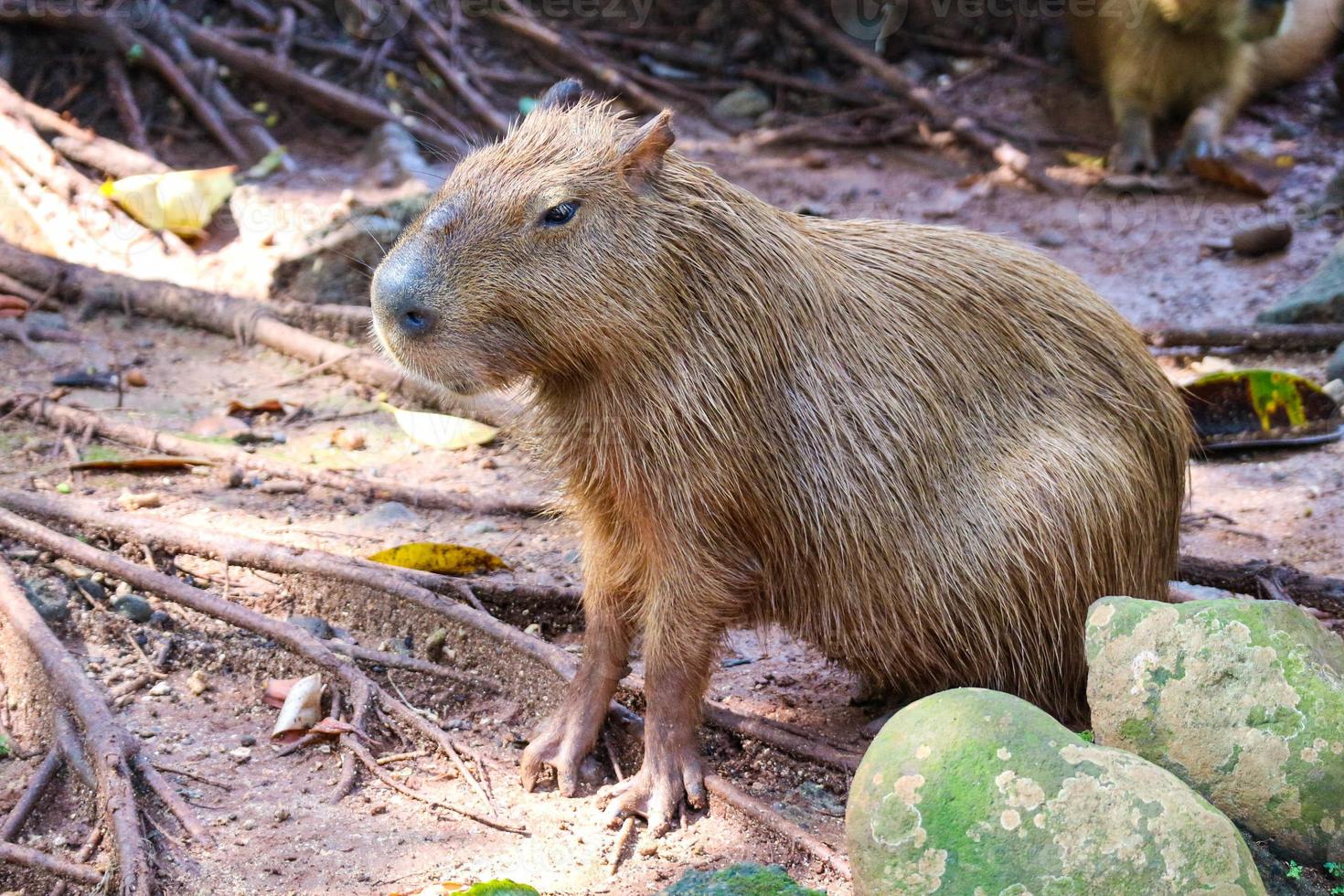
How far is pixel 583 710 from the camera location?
9.90 ft

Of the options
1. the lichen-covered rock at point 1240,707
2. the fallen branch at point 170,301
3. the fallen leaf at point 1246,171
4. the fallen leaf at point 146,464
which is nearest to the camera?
the lichen-covered rock at point 1240,707

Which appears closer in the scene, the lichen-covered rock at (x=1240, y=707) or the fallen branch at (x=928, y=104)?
the lichen-covered rock at (x=1240, y=707)

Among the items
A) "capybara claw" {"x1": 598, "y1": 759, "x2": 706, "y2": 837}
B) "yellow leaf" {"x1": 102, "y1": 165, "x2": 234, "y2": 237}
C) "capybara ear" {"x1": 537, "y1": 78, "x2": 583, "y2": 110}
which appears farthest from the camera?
"yellow leaf" {"x1": 102, "y1": 165, "x2": 234, "y2": 237}

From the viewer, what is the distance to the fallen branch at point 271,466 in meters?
4.15

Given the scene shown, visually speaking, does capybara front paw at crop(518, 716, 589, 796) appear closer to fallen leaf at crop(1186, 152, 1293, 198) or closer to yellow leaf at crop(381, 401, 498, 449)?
yellow leaf at crop(381, 401, 498, 449)

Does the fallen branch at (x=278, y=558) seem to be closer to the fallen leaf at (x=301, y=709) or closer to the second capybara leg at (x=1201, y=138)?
the fallen leaf at (x=301, y=709)

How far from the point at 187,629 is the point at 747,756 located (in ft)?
4.61

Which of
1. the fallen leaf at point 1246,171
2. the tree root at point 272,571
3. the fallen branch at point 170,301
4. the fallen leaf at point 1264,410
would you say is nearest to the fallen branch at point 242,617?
the tree root at point 272,571

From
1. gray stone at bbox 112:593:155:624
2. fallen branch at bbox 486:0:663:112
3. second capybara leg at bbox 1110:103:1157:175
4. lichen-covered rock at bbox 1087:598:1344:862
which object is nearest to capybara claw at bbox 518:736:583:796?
gray stone at bbox 112:593:155:624

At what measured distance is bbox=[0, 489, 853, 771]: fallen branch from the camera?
3283 mm

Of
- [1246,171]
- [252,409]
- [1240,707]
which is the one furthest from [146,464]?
[1246,171]

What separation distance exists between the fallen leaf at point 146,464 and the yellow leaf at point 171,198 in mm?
2511

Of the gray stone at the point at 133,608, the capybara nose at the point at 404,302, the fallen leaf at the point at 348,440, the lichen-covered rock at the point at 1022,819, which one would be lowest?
the fallen leaf at the point at 348,440

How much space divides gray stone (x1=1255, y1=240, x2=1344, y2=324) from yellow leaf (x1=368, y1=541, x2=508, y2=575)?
3.55m
